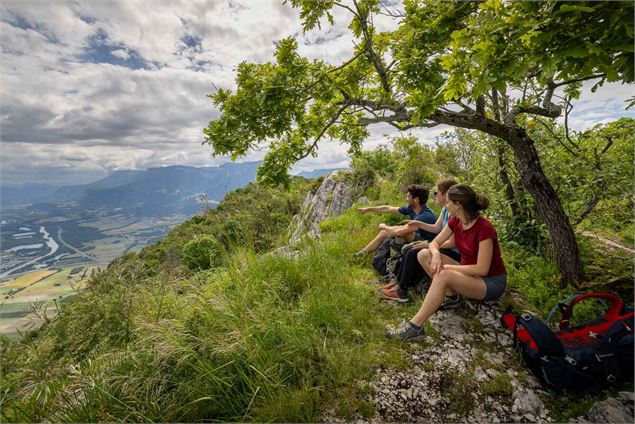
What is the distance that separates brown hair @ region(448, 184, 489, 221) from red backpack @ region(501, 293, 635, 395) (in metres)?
1.40

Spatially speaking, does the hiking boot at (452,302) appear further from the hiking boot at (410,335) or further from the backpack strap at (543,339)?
the backpack strap at (543,339)

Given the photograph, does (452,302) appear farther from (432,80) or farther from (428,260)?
(432,80)

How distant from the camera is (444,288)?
340cm

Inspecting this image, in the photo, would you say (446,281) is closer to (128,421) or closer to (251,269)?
(251,269)

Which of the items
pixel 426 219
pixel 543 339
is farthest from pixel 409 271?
pixel 543 339

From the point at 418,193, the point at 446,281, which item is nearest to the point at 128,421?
→ the point at 446,281

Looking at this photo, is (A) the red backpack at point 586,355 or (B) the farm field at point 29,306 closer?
(A) the red backpack at point 586,355

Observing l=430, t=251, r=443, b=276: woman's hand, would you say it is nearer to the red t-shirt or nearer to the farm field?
the red t-shirt

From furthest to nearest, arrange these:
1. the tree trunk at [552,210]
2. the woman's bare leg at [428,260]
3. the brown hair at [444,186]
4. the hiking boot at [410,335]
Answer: the brown hair at [444,186] → the tree trunk at [552,210] → the woman's bare leg at [428,260] → the hiking boot at [410,335]

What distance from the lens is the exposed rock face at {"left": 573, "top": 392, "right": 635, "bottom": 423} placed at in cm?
227

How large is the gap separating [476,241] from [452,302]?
100cm

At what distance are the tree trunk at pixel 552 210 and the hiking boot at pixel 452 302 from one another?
6.46 ft

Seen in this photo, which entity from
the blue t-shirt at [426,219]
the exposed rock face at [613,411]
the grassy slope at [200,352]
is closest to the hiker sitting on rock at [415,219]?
the blue t-shirt at [426,219]

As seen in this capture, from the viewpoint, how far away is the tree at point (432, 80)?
2.21 metres
